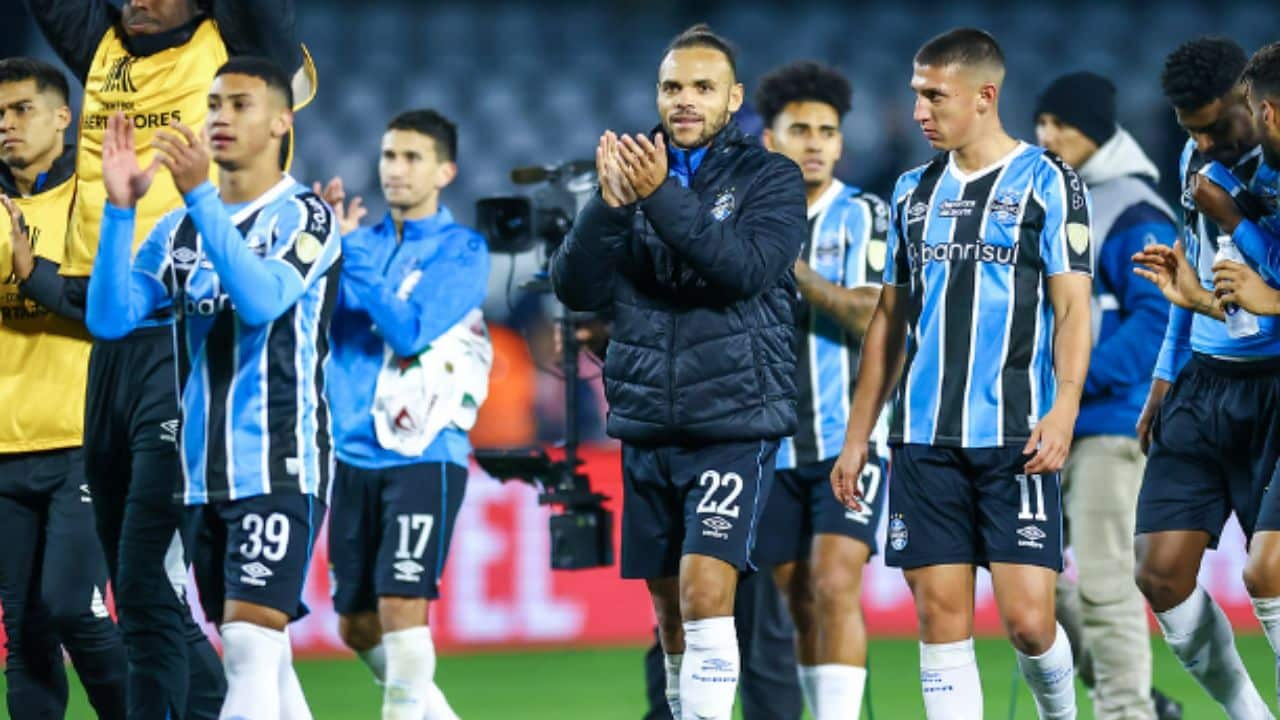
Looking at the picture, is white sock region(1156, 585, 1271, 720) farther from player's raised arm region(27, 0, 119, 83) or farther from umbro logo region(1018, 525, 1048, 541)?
player's raised arm region(27, 0, 119, 83)

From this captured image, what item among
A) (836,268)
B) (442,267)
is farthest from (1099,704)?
(442,267)

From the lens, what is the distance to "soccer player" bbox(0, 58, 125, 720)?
5.41 meters

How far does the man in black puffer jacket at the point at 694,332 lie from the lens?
4.79 meters

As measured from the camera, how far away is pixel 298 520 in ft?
15.4

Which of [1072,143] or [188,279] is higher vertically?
[1072,143]

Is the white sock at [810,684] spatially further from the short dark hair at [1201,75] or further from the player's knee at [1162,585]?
the short dark hair at [1201,75]

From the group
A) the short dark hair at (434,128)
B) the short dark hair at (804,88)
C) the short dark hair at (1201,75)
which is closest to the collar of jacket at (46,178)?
the short dark hair at (434,128)

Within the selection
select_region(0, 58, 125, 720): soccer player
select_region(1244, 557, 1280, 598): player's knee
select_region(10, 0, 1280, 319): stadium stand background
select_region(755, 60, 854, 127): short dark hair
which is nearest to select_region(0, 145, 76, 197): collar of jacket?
select_region(0, 58, 125, 720): soccer player

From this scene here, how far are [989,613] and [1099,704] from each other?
13.4ft

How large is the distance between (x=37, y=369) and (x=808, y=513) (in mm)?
2487

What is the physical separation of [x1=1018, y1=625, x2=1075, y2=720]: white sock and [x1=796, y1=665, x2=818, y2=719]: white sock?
1027mm

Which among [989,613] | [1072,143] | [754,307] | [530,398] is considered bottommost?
[989,613]

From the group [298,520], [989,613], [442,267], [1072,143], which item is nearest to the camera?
[298,520]

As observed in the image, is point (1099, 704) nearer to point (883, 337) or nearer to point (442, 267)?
point (883, 337)
